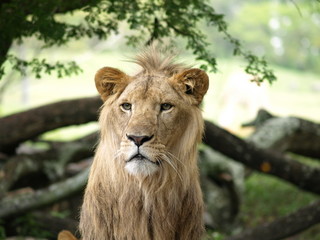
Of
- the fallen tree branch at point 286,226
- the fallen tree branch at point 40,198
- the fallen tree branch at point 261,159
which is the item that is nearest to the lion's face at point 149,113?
the fallen tree branch at point 286,226

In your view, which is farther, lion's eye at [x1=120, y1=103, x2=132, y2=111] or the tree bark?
the tree bark

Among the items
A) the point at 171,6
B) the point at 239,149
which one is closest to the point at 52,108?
the point at 239,149

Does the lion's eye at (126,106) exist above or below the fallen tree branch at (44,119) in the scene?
above

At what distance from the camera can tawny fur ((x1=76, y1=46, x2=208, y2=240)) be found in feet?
15.4

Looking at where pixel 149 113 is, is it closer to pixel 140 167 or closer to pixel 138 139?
pixel 138 139

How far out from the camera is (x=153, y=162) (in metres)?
4.56

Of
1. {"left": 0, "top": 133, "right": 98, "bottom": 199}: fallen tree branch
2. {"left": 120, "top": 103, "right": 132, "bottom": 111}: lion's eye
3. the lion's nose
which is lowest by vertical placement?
{"left": 0, "top": 133, "right": 98, "bottom": 199}: fallen tree branch

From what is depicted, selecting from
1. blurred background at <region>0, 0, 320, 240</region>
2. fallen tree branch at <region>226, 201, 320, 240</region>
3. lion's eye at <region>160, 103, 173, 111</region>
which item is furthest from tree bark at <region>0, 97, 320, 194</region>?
lion's eye at <region>160, 103, 173, 111</region>

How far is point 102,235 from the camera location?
5.01 m

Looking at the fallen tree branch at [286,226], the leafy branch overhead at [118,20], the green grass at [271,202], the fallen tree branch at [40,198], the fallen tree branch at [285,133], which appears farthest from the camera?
the green grass at [271,202]

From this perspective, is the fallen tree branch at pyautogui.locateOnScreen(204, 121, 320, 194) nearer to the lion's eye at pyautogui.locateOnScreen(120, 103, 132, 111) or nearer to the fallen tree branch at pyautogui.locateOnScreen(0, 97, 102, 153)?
the fallen tree branch at pyautogui.locateOnScreen(0, 97, 102, 153)

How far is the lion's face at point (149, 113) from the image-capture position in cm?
451

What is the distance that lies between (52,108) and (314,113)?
2030 cm

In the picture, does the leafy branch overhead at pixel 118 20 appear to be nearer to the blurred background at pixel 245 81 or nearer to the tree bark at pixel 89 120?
the tree bark at pixel 89 120
